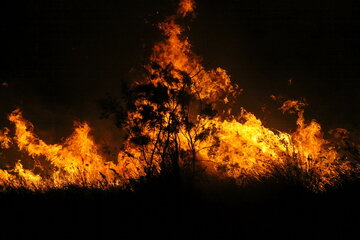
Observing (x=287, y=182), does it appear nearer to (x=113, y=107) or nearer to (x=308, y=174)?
(x=308, y=174)

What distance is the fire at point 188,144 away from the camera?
862 centimetres

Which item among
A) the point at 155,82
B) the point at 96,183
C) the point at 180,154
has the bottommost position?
the point at 96,183

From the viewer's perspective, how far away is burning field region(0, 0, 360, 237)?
25.4 feet

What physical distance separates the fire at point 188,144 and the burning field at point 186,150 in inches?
1.2

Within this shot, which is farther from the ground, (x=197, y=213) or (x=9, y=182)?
(x=9, y=182)

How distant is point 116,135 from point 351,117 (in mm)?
11992

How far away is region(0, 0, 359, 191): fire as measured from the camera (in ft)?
28.3

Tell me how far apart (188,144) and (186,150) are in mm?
460

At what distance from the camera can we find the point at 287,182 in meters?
7.66

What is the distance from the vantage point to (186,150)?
11.1 metres

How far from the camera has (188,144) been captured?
10656 mm

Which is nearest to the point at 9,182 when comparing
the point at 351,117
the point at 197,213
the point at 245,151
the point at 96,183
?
the point at 96,183

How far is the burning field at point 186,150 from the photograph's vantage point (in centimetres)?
775

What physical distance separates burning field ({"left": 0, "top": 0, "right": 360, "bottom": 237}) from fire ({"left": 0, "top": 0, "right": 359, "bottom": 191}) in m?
0.03
